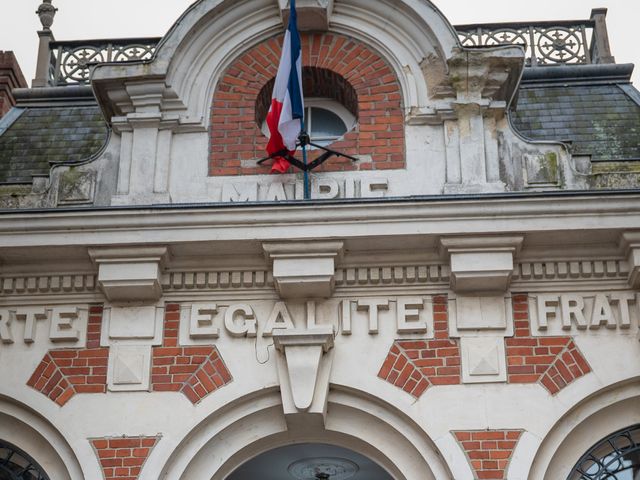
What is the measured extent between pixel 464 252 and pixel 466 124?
4.26 ft

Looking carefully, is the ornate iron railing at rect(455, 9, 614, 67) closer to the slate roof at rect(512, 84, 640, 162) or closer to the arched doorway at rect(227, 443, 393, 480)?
the slate roof at rect(512, 84, 640, 162)

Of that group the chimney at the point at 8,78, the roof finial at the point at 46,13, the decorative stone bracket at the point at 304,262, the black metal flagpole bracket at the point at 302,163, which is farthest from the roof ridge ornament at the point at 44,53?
the decorative stone bracket at the point at 304,262

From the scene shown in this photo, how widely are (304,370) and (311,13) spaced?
3359mm

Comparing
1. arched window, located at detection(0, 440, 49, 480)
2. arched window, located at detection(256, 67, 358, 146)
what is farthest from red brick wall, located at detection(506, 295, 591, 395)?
arched window, located at detection(0, 440, 49, 480)

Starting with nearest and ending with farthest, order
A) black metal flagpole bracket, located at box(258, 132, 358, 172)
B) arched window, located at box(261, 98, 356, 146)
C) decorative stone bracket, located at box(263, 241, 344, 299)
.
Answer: decorative stone bracket, located at box(263, 241, 344, 299), black metal flagpole bracket, located at box(258, 132, 358, 172), arched window, located at box(261, 98, 356, 146)

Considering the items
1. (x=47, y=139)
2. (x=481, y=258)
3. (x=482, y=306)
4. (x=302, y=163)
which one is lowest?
(x=482, y=306)

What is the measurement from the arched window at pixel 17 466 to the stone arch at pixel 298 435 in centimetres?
112

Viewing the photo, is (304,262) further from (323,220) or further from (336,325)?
(336,325)

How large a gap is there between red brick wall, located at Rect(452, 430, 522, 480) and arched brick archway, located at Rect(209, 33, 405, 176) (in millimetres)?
2427

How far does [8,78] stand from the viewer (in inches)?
566

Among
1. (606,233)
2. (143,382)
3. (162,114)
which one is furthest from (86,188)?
(606,233)

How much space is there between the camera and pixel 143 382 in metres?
9.73

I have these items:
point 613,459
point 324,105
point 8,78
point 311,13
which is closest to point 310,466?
point 324,105

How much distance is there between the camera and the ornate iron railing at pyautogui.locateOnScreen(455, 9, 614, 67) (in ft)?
44.0
